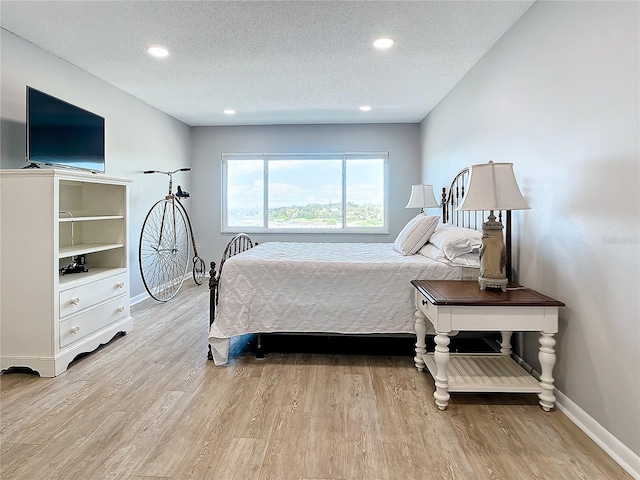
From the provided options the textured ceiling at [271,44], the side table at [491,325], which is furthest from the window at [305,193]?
the side table at [491,325]

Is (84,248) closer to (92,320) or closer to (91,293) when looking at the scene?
(91,293)

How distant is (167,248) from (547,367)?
4769mm

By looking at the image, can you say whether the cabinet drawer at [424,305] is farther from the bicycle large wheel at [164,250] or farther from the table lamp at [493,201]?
the bicycle large wheel at [164,250]

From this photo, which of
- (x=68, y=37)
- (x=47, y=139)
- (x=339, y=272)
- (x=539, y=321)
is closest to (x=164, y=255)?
(x=47, y=139)

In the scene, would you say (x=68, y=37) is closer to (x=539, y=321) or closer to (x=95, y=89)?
(x=95, y=89)

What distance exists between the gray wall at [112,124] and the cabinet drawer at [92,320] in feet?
3.06

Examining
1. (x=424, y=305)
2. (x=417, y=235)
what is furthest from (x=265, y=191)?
(x=424, y=305)

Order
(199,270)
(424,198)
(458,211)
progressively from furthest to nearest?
1. (199,270)
2. (424,198)
3. (458,211)

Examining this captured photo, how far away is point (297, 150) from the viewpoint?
6176mm

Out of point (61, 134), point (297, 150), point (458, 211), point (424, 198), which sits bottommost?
point (458, 211)

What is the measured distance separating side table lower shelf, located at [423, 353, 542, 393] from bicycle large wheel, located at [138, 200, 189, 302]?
351cm

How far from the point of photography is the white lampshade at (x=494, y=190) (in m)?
2.22

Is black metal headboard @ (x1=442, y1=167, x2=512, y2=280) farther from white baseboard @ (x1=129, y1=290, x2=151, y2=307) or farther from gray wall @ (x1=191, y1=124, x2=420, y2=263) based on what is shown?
white baseboard @ (x1=129, y1=290, x2=151, y2=307)

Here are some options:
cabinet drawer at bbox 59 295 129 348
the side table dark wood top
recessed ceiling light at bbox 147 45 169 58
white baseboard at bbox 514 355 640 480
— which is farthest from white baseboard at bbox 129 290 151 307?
white baseboard at bbox 514 355 640 480
